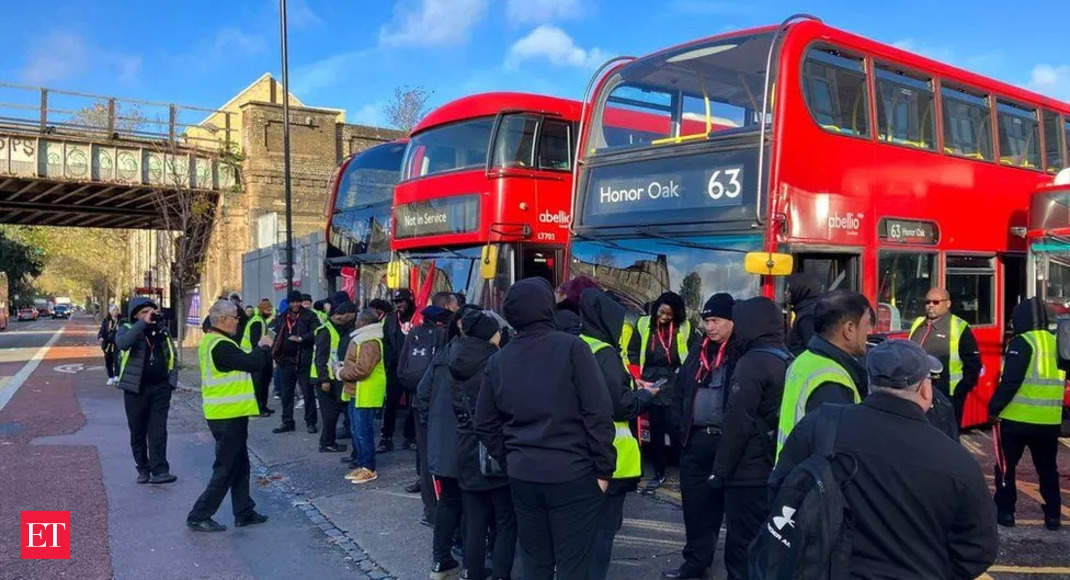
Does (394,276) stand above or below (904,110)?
below

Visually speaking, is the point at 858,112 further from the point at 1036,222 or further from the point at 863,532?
the point at 863,532

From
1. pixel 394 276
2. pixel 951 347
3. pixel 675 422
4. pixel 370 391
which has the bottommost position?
pixel 675 422

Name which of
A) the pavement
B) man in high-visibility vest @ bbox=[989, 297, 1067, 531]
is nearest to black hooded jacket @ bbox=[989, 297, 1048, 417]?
man in high-visibility vest @ bbox=[989, 297, 1067, 531]

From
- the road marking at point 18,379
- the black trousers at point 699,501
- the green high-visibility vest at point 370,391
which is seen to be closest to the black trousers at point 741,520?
the black trousers at point 699,501

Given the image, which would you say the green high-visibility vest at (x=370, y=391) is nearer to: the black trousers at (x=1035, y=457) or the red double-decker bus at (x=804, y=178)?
the red double-decker bus at (x=804, y=178)

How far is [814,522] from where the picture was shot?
2.37 meters

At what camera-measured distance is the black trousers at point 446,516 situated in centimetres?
520

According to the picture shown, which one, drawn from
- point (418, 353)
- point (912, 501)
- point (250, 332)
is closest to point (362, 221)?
point (250, 332)

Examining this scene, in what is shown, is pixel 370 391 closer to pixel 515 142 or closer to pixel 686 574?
pixel 515 142

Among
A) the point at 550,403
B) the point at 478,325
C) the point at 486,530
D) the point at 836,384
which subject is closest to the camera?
the point at 836,384

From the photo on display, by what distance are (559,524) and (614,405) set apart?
0.69 m

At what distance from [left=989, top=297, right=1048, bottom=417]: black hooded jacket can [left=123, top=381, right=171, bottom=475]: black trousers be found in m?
7.30

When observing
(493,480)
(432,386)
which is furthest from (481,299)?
(493,480)

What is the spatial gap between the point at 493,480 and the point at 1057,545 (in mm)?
4158
